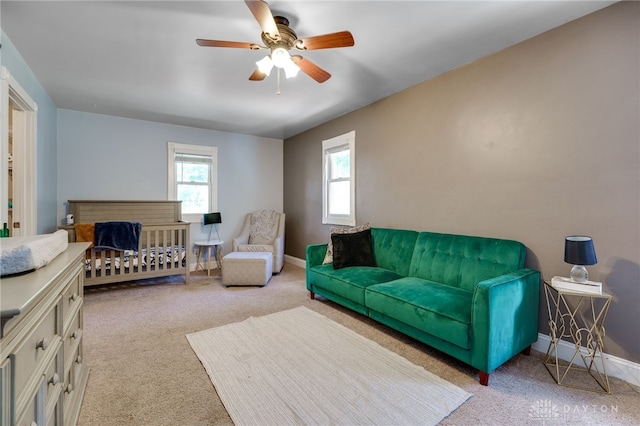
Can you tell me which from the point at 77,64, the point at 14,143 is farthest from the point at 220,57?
the point at 14,143

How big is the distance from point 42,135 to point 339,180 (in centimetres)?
371

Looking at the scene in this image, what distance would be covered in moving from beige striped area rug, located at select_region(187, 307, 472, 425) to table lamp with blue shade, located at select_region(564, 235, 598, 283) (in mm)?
1097

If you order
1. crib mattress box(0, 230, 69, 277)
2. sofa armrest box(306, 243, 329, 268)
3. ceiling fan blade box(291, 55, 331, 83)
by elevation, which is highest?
ceiling fan blade box(291, 55, 331, 83)

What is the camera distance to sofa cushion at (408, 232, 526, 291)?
234cm

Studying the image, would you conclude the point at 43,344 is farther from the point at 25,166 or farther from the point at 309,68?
the point at 25,166

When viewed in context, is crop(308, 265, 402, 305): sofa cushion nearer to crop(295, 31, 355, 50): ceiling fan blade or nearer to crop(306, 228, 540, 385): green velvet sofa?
crop(306, 228, 540, 385): green velvet sofa

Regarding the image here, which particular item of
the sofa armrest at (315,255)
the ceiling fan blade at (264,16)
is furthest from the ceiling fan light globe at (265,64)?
the sofa armrest at (315,255)

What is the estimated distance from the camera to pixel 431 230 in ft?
10.3

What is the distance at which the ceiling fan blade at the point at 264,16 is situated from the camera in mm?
1554

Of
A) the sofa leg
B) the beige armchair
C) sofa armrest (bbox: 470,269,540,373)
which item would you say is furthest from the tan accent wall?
the beige armchair

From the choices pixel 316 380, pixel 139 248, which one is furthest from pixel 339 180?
pixel 316 380

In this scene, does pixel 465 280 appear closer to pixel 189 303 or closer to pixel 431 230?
pixel 431 230

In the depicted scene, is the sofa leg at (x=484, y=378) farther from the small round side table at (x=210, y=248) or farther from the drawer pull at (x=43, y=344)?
the small round side table at (x=210, y=248)

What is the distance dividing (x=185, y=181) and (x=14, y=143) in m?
2.21
